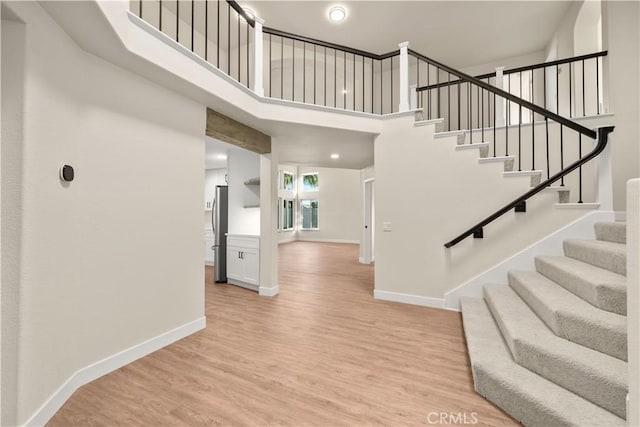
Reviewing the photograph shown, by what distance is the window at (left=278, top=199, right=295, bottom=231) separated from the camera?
1180 centimetres

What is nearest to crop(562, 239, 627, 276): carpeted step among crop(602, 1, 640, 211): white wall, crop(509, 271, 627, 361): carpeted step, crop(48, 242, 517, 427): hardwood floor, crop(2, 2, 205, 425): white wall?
crop(509, 271, 627, 361): carpeted step

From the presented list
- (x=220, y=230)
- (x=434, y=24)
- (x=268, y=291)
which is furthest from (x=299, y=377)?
(x=434, y=24)

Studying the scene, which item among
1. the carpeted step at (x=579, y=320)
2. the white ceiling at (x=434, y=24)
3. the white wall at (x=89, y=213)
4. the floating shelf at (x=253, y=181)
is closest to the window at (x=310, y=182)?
the white ceiling at (x=434, y=24)

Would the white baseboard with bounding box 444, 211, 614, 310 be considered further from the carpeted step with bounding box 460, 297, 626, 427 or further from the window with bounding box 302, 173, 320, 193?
the window with bounding box 302, 173, 320, 193

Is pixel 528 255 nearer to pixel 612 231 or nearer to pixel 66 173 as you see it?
pixel 612 231

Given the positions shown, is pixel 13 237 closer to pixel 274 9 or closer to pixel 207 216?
pixel 274 9

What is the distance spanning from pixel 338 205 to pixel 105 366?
10246mm

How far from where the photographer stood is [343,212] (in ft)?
38.8

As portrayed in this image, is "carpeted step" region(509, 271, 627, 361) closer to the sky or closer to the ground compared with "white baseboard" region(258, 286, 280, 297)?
closer to the sky

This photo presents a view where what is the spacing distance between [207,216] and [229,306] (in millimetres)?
4659

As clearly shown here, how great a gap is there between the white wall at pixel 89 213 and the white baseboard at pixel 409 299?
2498mm

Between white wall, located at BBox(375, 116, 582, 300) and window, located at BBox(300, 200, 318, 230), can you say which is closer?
white wall, located at BBox(375, 116, 582, 300)

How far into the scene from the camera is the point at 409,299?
12.4 ft

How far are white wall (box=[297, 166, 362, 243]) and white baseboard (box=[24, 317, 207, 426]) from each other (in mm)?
9166
